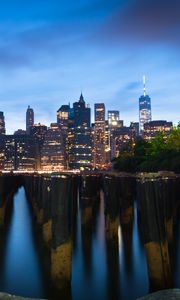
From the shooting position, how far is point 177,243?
68.4 feet

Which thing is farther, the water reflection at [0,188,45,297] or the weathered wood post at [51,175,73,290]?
the water reflection at [0,188,45,297]

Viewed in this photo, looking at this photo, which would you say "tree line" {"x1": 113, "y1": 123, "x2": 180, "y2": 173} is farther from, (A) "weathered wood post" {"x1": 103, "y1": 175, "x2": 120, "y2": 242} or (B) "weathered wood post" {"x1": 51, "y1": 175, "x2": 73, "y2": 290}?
(B) "weathered wood post" {"x1": 51, "y1": 175, "x2": 73, "y2": 290}

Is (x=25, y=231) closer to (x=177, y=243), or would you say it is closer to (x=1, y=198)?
(x=1, y=198)

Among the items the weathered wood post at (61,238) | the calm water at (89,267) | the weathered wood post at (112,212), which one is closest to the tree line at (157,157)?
the calm water at (89,267)

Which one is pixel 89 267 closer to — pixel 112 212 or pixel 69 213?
pixel 112 212

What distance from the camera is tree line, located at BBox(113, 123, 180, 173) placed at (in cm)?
4553

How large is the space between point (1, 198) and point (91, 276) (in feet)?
45.7

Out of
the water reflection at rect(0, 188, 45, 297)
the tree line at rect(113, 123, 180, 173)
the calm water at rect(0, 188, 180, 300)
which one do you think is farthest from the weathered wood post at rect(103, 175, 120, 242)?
the tree line at rect(113, 123, 180, 173)

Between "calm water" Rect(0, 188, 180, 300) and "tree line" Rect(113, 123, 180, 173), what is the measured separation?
66.8 feet

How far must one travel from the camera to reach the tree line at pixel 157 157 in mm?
45531

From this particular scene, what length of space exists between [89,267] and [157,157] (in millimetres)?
35925

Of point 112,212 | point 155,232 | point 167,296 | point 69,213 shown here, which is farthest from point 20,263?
point 167,296

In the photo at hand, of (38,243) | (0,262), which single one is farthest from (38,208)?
(0,262)

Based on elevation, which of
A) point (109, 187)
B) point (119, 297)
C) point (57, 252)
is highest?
point (109, 187)
